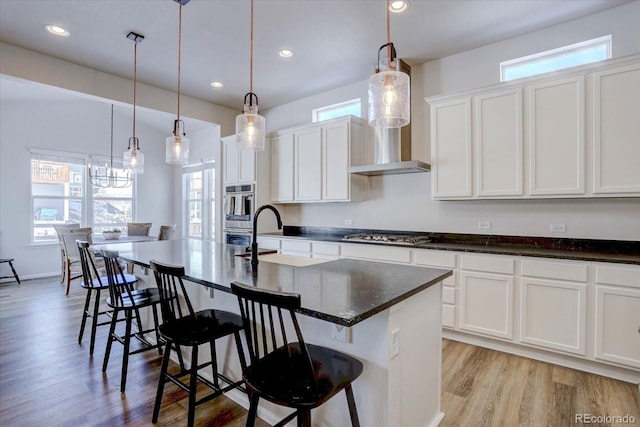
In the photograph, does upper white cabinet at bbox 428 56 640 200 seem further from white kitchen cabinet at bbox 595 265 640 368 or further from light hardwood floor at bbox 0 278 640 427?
light hardwood floor at bbox 0 278 640 427

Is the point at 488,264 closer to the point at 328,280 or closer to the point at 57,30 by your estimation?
the point at 328,280

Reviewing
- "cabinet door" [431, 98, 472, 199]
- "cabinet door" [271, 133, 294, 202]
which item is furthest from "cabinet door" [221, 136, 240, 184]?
"cabinet door" [431, 98, 472, 199]

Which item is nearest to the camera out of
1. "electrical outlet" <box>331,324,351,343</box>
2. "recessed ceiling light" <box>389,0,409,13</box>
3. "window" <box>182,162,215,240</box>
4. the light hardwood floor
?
"electrical outlet" <box>331,324,351,343</box>

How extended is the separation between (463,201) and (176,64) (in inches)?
150

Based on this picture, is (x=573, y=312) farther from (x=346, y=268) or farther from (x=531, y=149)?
(x=346, y=268)

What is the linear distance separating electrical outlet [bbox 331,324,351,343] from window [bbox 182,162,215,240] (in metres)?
5.51

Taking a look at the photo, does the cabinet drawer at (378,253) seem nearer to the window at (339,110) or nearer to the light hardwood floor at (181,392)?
the light hardwood floor at (181,392)

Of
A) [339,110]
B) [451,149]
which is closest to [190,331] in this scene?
[451,149]

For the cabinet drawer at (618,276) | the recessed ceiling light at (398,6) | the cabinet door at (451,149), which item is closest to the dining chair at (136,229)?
the cabinet door at (451,149)

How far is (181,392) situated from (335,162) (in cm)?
308

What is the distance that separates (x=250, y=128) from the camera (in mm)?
2430

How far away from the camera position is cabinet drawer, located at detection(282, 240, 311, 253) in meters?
4.31

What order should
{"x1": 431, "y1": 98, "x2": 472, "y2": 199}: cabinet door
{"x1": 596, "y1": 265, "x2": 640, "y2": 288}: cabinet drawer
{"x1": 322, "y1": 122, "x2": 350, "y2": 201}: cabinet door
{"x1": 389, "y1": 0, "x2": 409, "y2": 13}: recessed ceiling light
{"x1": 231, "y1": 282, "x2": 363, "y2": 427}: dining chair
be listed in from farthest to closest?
{"x1": 322, "y1": 122, "x2": 350, "y2": 201}: cabinet door, {"x1": 431, "y1": 98, "x2": 472, "y2": 199}: cabinet door, {"x1": 389, "y1": 0, "x2": 409, "y2": 13}: recessed ceiling light, {"x1": 596, "y1": 265, "x2": 640, "y2": 288}: cabinet drawer, {"x1": 231, "y1": 282, "x2": 363, "y2": 427}: dining chair

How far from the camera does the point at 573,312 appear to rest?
254 centimetres
